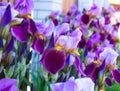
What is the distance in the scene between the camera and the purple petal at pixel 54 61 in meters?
1.37

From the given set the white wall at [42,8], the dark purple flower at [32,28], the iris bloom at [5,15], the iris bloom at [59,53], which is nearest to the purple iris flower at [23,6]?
the dark purple flower at [32,28]

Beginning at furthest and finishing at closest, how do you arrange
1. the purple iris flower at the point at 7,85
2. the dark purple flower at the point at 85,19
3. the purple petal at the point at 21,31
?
the dark purple flower at the point at 85,19 → the purple petal at the point at 21,31 → the purple iris flower at the point at 7,85

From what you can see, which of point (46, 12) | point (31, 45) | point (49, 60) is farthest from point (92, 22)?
point (49, 60)

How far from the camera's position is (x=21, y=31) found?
4.63ft

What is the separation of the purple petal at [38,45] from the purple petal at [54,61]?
7.3 inches

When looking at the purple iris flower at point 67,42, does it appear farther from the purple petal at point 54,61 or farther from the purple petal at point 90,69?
the purple petal at point 90,69

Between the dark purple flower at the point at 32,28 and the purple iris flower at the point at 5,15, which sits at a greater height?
the purple iris flower at the point at 5,15

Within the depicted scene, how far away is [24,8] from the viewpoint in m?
1.54

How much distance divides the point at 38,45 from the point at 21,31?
0.21 meters

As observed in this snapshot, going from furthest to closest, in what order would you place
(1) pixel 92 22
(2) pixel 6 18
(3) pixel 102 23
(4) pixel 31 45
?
(3) pixel 102 23, (1) pixel 92 22, (4) pixel 31 45, (2) pixel 6 18

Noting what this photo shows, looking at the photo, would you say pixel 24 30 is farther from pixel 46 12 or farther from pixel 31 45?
pixel 46 12

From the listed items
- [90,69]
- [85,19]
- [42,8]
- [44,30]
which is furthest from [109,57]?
[42,8]

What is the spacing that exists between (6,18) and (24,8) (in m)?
0.35

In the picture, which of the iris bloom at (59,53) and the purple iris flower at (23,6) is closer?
the iris bloom at (59,53)
